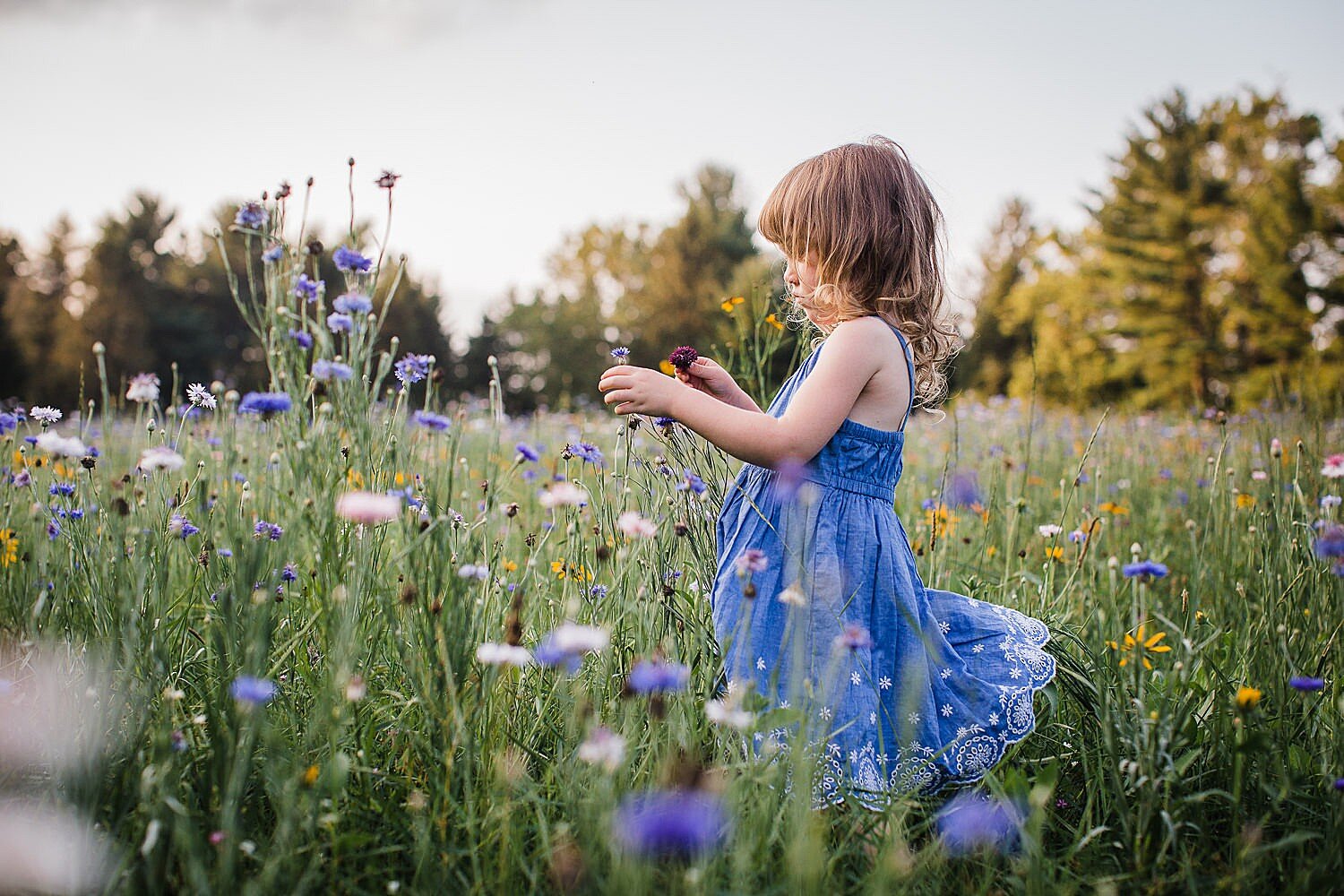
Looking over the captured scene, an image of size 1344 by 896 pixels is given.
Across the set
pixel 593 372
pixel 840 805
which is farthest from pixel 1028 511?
pixel 593 372

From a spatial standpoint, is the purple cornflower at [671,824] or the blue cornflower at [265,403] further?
the blue cornflower at [265,403]

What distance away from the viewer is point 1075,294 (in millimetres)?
23453

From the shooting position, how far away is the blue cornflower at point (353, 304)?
1381mm

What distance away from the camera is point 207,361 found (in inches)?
884

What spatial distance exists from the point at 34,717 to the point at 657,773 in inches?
43.5

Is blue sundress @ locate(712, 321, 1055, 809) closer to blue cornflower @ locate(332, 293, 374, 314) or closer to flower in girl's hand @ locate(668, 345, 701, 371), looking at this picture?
flower in girl's hand @ locate(668, 345, 701, 371)

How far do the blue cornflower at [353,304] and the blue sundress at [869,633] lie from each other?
2.64 ft

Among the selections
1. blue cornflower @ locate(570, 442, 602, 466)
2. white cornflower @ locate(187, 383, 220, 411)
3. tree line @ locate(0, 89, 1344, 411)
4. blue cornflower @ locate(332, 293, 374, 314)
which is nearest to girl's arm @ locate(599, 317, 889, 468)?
blue cornflower @ locate(570, 442, 602, 466)

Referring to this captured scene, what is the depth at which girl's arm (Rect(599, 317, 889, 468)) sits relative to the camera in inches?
63.0

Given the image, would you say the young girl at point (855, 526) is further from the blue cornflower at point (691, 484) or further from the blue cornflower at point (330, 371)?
the blue cornflower at point (330, 371)

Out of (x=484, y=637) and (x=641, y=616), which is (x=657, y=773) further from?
(x=484, y=637)

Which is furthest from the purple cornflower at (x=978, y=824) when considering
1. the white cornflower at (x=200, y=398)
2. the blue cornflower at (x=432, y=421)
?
the white cornflower at (x=200, y=398)

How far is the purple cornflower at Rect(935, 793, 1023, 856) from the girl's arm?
0.73 meters

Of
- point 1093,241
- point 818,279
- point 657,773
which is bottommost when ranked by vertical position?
point 657,773
